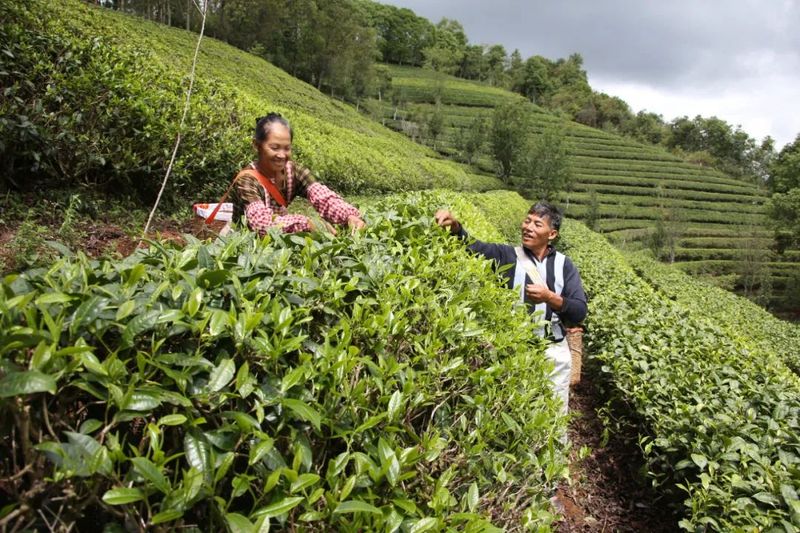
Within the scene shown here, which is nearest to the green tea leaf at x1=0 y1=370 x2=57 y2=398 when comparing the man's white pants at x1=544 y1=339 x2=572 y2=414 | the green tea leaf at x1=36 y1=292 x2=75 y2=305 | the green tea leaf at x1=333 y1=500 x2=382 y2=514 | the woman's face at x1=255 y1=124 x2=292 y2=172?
the green tea leaf at x1=36 y1=292 x2=75 y2=305

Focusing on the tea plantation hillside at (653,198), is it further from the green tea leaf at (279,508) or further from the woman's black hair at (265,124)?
the green tea leaf at (279,508)

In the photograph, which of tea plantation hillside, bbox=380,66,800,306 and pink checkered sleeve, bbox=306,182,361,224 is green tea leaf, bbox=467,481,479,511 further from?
tea plantation hillside, bbox=380,66,800,306

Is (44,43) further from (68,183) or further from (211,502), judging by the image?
(211,502)

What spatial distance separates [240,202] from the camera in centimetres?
245

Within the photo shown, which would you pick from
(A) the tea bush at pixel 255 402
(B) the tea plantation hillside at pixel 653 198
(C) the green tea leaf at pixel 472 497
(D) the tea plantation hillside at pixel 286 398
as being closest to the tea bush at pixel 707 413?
(D) the tea plantation hillside at pixel 286 398

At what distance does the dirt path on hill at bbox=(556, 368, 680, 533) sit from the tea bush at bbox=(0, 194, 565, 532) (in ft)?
5.26

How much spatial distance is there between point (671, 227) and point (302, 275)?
141ft

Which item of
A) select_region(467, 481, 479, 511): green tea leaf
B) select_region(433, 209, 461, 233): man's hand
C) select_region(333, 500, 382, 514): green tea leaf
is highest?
select_region(433, 209, 461, 233): man's hand

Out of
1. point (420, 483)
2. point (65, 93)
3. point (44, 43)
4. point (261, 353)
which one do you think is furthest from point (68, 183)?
point (420, 483)

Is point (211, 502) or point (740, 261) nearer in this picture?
point (211, 502)

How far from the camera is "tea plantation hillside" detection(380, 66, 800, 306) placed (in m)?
36.6

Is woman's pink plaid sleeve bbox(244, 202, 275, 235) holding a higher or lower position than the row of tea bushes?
higher

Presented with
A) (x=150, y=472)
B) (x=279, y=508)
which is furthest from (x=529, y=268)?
(x=150, y=472)

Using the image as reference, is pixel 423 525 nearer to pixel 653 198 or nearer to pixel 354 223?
pixel 354 223
